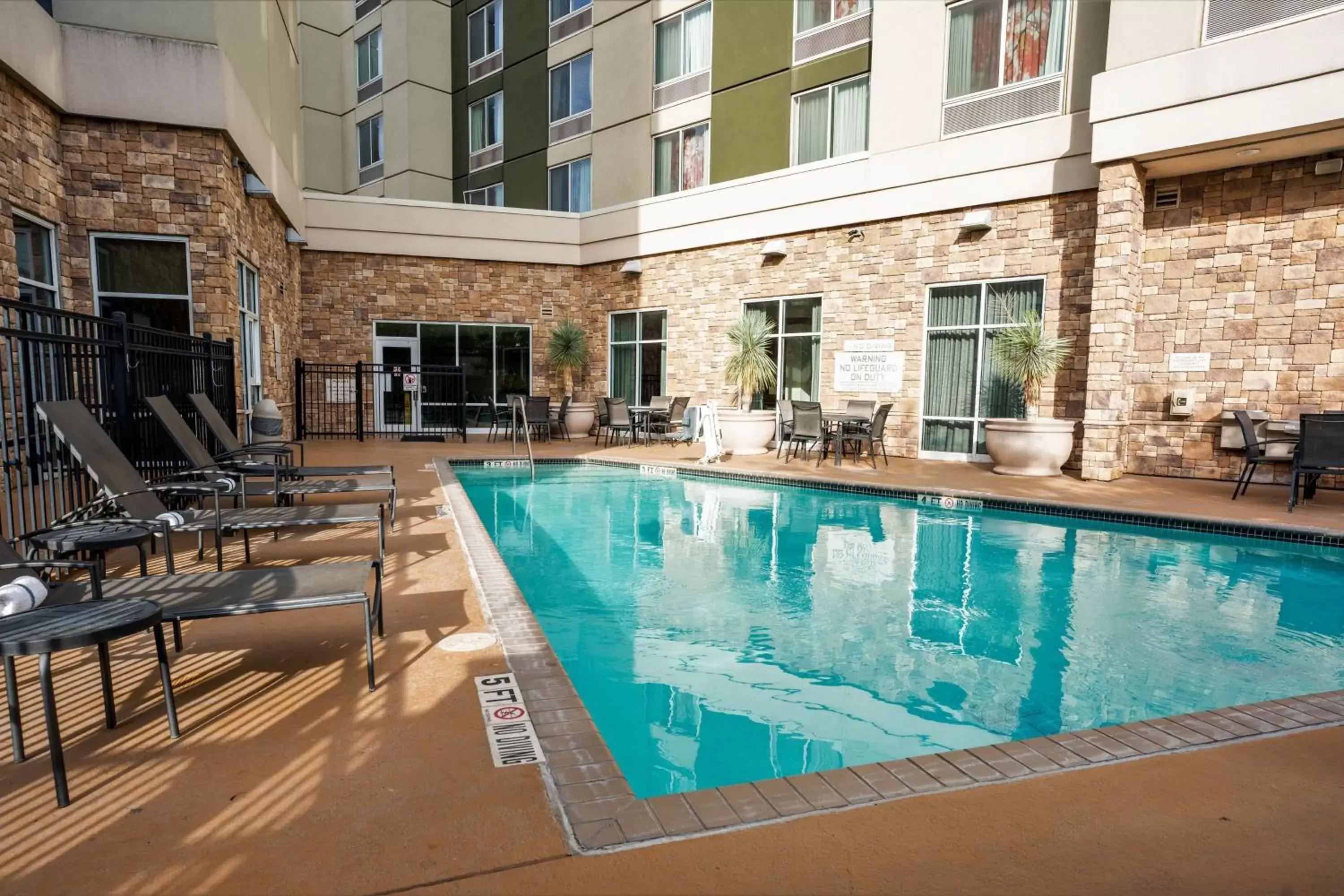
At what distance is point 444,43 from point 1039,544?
19861 mm

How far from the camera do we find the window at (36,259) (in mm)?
6699

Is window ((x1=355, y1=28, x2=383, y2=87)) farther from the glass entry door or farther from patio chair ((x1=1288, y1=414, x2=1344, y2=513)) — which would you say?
patio chair ((x1=1288, y1=414, x2=1344, y2=513))

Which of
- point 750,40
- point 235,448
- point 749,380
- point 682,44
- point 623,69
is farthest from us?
point 623,69

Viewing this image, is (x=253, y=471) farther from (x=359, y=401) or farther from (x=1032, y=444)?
(x=359, y=401)

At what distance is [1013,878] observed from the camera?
1708mm

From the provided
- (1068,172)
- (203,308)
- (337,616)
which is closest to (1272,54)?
(1068,172)

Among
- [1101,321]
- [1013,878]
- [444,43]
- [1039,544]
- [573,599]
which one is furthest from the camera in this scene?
[444,43]

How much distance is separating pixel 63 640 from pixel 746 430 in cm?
1012

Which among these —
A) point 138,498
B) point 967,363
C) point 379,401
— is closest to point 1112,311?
point 967,363

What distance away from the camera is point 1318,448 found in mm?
6930

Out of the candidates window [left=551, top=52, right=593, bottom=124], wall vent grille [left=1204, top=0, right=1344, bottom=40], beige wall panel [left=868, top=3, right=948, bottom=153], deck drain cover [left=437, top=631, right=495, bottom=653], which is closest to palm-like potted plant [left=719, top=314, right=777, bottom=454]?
beige wall panel [left=868, top=3, right=948, bottom=153]

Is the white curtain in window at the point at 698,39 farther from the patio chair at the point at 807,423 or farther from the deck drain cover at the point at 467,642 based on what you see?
the deck drain cover at the point at 467,642

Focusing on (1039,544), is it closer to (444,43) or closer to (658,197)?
(658,197)

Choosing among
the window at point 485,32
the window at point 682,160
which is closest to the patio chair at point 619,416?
the window at point 682,160
